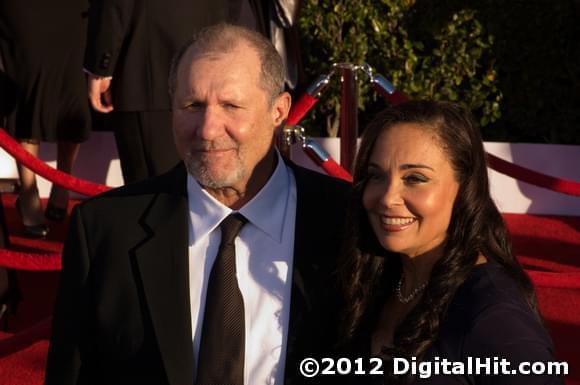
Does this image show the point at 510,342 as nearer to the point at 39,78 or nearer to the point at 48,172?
the point at 48,172

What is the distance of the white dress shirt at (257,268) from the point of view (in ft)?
8.83

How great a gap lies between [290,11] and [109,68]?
1.49 meters

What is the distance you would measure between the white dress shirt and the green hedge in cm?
503

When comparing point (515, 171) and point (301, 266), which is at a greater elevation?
point (515, 171)

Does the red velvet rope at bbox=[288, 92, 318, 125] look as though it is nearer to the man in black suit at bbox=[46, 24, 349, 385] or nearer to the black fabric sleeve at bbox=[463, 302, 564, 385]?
the man in black suit at bbox=[46, 24, 349, 385]

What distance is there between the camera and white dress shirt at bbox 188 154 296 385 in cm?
269

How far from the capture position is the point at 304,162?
7.32 m

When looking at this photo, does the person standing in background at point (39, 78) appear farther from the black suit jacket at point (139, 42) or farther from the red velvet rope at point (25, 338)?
the red velvet rope at point (25, 338)

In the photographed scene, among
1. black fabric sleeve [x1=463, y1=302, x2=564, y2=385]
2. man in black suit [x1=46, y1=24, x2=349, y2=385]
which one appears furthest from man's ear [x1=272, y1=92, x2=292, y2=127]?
black fabric sleeve [x1=463, y1=302, x2=564, y2=385]

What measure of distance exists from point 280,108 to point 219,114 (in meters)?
0.20

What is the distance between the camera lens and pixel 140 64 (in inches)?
183

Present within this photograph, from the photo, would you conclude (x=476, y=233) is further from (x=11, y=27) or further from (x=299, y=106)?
(x=11, y=27)

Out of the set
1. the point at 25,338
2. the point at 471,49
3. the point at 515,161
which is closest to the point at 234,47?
the point at 25,338

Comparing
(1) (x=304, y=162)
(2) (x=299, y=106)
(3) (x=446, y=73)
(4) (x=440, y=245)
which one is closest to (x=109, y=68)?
(2) (x=299, y=106)
